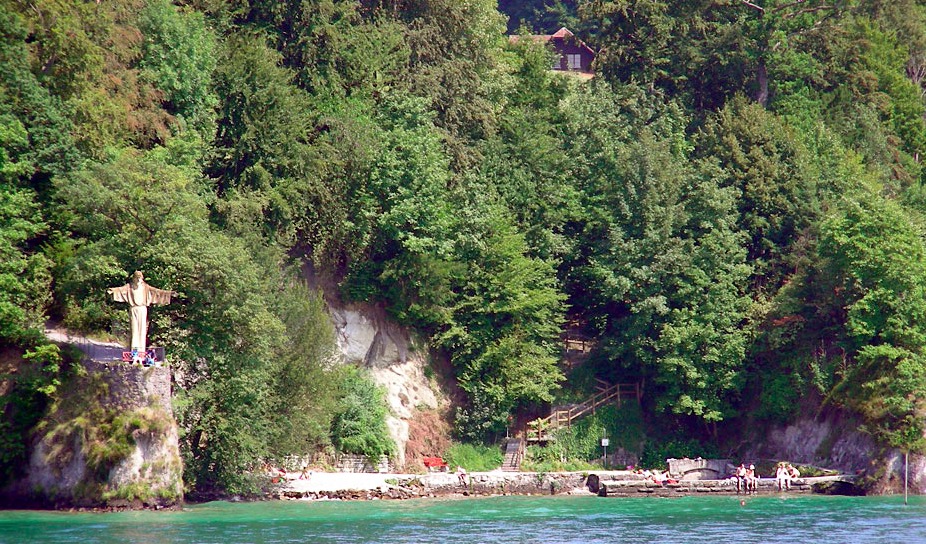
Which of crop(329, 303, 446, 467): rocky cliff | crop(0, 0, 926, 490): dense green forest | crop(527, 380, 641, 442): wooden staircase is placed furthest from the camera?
crop(527, 380, 641, 442): wooden staircase

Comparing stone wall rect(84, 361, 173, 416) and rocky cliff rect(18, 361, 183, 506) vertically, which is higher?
stone wall rect(84, 361, 173, 416)

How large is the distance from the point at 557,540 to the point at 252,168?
20.7 m

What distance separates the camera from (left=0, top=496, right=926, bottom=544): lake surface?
1700 inches

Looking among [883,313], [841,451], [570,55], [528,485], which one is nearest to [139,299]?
[528,485]

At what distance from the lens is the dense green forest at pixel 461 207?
50.9 m

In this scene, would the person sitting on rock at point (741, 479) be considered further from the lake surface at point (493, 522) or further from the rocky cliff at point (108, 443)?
the rocky cliff at point (108, 443)

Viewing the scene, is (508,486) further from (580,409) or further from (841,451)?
(841,451)

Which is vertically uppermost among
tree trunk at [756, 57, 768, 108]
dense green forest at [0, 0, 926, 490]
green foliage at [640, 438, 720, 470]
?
tree trunk at [756, 57, 768, 108]

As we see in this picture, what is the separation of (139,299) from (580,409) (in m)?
22.5

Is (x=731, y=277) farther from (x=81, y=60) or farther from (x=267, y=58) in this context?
(x=81, y=60)

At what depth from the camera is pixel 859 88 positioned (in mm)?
75062

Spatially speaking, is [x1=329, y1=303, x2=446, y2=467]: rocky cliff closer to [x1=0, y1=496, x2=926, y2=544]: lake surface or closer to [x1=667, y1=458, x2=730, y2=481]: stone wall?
[x1=0, y1=496, x2=926, y2=544]: lake surface

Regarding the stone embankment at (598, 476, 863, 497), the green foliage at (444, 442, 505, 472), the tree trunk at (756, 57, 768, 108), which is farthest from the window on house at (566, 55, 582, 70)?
the stone embankment at (598, 476, 863, 497)

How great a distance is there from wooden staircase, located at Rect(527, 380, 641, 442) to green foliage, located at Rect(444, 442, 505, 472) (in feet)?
5.78
